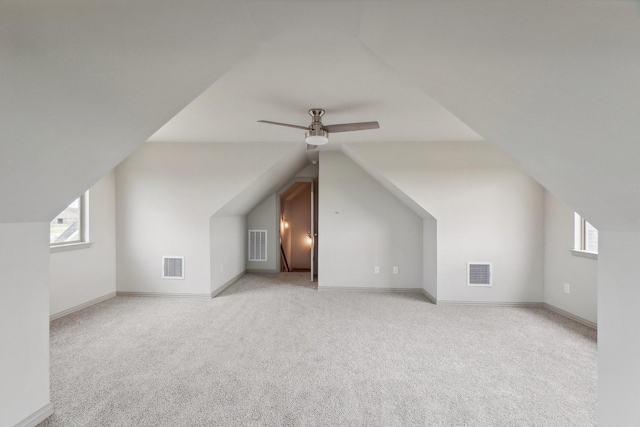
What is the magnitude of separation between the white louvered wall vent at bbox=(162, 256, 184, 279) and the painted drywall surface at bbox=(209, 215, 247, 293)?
1.59 feet

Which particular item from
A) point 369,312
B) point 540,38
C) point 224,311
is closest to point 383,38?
point 540,38

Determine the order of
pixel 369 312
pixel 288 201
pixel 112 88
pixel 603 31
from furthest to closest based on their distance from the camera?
pixel 288 201 → pixel 369 312 → pixel 112 88 → pixel 603 31

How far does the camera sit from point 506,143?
6.01 feet

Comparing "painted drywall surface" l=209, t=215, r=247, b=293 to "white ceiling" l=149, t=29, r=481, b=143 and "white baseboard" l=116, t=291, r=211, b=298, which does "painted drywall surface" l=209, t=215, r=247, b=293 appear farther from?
"white ceiling" l=149, t=29, r=481, b=143

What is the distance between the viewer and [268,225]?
6988 millimetres

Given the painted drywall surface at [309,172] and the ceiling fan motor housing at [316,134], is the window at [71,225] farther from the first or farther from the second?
the painted drywall surface at [309,172]

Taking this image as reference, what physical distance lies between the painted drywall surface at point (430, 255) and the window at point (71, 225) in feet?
16.4

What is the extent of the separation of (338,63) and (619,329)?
2264mm

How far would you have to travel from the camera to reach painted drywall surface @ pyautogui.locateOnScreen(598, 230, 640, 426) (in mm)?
1526

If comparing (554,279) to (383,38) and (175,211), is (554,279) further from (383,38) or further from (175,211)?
(175,211)

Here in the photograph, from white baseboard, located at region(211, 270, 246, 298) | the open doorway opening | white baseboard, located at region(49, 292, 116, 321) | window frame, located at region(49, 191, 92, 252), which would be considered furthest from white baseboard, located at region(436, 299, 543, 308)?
the open doorway opening

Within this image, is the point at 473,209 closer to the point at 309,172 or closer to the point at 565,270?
the point at 565,270

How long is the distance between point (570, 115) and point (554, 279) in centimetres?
398

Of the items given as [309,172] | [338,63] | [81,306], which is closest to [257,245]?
[309,172]
